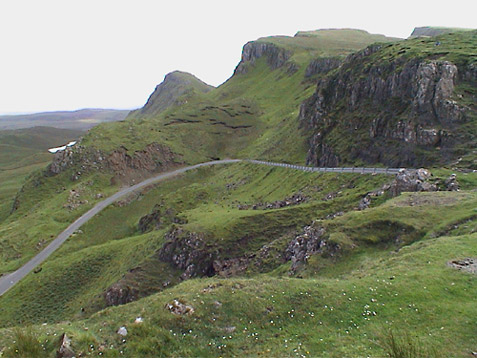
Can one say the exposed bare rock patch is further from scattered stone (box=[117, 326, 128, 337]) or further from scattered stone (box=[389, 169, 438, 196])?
scattered stone (box=[117, 326, 128, 337])

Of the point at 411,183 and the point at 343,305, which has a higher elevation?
the point at 411,183

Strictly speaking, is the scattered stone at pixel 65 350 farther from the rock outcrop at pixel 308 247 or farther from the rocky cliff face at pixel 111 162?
the rocky cliff face at pixel 111 162

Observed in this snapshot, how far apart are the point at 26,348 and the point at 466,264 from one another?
83.4 ft

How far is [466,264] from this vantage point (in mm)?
21438

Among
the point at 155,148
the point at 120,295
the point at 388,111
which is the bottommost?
the point at 120,295

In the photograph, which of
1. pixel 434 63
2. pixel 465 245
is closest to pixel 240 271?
pixel 465 245

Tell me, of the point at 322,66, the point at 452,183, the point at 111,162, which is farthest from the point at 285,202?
the point at 322,66

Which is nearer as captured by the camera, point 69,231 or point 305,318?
point 305,318

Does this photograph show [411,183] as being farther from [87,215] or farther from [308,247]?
[87,215]

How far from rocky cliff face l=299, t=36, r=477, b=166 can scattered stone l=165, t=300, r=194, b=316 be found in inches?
1720

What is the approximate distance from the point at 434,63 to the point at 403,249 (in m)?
42.5

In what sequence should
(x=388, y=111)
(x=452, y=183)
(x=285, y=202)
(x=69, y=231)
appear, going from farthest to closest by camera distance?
(x=69, y=231), (x=388, y=111), (x=285, y=202), (x=452, y=183)

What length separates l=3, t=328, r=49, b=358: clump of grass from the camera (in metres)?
16.5

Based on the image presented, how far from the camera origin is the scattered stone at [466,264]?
21.0 metres
